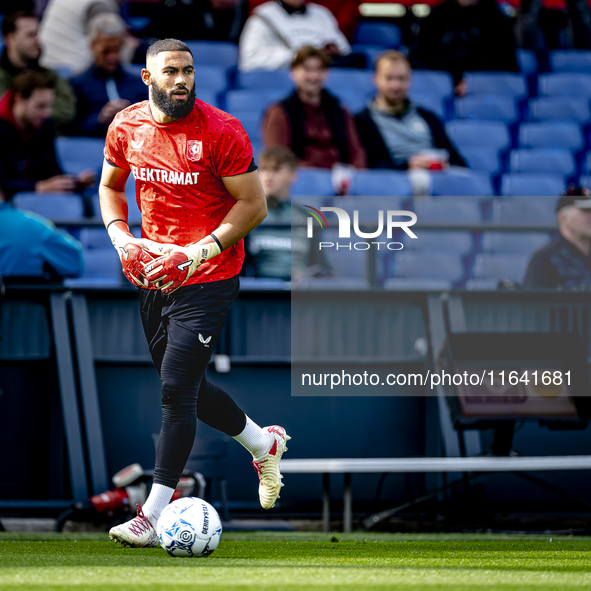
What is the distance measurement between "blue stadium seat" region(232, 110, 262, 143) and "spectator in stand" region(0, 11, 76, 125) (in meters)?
1.49

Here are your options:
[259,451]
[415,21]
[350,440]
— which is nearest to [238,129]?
[259,451]

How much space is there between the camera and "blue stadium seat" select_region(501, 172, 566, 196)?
898cm

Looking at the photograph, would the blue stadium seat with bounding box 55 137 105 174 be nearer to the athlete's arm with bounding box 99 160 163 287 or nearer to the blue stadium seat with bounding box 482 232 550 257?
the blue stadium seat with bounding box 482 232 550 257

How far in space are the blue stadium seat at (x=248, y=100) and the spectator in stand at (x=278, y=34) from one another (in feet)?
1.68

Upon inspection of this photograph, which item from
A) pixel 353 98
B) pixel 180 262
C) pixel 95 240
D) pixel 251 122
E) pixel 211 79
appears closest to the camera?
pixel 180 262

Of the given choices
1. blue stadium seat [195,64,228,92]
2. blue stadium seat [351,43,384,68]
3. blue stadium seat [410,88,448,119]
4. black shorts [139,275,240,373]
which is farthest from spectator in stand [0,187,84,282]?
blue stadium seat [351,43,384,68]

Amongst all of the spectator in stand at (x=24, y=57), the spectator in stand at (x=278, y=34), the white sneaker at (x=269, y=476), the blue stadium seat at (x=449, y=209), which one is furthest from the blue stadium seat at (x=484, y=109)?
the white sneaker at (x=269, y=476)

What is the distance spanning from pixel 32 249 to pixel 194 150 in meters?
2.19

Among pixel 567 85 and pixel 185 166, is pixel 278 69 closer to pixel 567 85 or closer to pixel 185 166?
pixel 567 85

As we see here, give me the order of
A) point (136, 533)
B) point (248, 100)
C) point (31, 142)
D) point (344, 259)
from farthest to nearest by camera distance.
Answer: point (248, 100), point (31, 142), point (344, 259), point (136, 533)

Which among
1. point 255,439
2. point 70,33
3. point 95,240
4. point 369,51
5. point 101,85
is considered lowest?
point 255,439

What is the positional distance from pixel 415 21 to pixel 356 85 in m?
2.36

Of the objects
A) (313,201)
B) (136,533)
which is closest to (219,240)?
(136,533)

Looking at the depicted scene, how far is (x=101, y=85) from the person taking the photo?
8.52m
